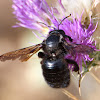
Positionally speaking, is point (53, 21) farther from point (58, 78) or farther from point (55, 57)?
point (58, 78)

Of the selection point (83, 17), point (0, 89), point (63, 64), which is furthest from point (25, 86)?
point (63, 64)

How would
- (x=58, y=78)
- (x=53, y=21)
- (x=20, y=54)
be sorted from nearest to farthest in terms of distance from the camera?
Answer: (x=58, y=78) → (x=20, y=54) → (x=53, y=21)

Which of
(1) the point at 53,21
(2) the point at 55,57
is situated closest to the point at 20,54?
(2) the point at 55,57

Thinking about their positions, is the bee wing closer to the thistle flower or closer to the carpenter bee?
the carpenter bee

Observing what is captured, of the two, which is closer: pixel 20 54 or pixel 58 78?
pixel 58 78

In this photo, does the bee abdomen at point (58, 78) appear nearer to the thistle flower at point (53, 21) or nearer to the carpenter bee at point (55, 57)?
the carpenter bee at point (55, 57)

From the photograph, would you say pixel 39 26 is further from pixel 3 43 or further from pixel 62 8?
pixel 3 43

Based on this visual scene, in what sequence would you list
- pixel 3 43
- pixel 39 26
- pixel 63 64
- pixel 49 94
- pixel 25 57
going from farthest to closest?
pixel 3 43
pixel 49 94
pixel 39 26
pixel 25 57
pixel 63 64

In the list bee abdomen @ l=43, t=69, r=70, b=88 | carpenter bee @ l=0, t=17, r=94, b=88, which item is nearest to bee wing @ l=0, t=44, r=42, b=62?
carpenter bee @ l=0, t=17, r=94, b=88

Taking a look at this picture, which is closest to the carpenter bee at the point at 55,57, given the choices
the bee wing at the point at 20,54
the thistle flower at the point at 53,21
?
the bee wing at the point at 20,54
